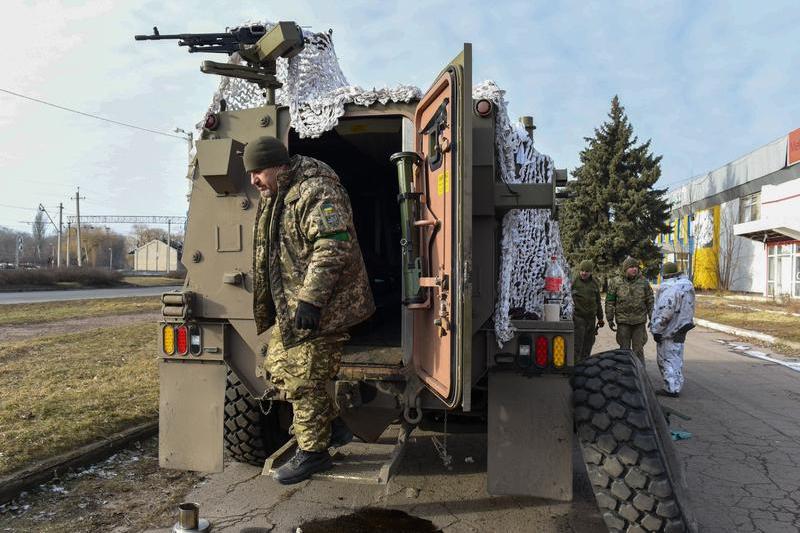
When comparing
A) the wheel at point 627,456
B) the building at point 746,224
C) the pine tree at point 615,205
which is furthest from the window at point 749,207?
the wheel at point 627,456

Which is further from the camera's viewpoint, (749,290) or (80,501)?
(749,290)

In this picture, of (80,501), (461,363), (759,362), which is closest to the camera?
(461,363)

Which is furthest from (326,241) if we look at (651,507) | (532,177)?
(651,507)

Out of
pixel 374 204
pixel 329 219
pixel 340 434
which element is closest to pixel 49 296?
pixel 374 204

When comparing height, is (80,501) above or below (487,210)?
below

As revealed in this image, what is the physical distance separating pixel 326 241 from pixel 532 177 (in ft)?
5.46

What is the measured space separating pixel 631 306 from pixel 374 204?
13.3 feet

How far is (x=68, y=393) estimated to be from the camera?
20.4 feet

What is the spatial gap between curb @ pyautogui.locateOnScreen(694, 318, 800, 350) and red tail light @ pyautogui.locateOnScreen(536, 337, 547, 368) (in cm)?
1129

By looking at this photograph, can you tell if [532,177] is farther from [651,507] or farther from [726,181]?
[726,181]

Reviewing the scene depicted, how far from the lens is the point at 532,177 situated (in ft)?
13.3

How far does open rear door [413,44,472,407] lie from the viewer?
2.76 m

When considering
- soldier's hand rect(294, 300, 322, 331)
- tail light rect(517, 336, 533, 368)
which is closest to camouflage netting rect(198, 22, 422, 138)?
soldier's hand rect(294, 300, 322, 331)

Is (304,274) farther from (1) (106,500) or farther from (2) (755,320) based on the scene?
(2) (755,320)
